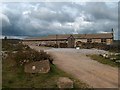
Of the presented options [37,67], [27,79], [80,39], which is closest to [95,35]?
[80,39]

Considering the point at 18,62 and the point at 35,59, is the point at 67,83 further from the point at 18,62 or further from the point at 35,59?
the point at 18,62

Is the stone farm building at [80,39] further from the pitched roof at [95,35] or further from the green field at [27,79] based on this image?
the green field at [27,79]

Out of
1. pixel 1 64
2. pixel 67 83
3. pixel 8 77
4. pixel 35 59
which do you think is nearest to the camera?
pixel 67 83

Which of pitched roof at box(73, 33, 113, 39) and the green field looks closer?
the green field

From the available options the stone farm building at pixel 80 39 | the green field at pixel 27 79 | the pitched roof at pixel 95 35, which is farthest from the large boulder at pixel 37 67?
the pitched roof at pixel 95 35

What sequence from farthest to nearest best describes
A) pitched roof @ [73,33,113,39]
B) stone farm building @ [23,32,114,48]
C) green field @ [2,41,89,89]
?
pitched roof @ [73,33,113,39], stone farm building @ [23,32,114,48], green field @ [2,41,89,89]

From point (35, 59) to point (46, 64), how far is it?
146 cm

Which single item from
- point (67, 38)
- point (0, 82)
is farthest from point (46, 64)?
point (67, 38)

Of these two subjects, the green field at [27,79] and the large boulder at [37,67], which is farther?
the large boulder at [37,67]

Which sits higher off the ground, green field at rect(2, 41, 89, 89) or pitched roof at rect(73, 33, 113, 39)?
pitched roof at rect(73, 33, 113, 39)

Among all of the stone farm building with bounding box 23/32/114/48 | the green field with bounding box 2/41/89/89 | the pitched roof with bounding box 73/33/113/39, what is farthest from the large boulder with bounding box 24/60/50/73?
the pitched roof with bounding box 73/33/113/39

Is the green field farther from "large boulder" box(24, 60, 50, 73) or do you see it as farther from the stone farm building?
the stone farm building

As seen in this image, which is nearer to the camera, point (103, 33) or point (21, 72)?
point (21, 72)

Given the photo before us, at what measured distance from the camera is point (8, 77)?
14.3 m
